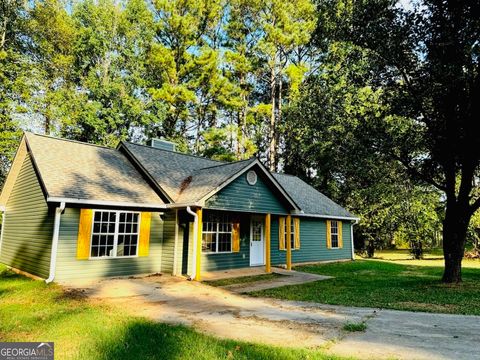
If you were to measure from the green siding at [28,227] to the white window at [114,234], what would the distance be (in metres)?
1.30

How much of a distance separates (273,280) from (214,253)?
258cm

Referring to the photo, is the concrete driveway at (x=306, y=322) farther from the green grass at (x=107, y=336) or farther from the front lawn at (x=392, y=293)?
the front lawn at (x=392, y=293)

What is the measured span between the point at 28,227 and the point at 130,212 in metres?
3.95

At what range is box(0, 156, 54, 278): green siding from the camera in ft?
35.1

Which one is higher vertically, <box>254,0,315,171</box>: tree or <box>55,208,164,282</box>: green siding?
<box>254,0,315,171</box>: tree

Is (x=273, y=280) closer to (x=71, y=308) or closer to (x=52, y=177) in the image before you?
(x=71, y=308)

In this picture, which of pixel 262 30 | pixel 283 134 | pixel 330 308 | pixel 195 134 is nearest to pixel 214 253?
pixel 330 308

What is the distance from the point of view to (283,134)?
102 feet

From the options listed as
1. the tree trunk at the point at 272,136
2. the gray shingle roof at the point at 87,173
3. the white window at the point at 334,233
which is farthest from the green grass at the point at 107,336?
the tree trunk at the point at 272,136

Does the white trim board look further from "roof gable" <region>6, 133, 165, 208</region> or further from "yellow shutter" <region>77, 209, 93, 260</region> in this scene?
"yellow shutter" <region>77, 209, 93, 260</region>

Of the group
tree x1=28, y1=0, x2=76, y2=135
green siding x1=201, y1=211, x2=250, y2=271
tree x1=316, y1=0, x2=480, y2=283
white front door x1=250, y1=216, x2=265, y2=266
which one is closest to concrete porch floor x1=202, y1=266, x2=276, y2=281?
green siding x1=201, y1=211, x2=250, y2=271

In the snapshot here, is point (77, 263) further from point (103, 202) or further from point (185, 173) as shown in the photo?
point (185, 173)

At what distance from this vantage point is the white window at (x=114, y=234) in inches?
428

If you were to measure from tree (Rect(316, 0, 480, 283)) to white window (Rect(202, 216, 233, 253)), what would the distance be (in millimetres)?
6573
